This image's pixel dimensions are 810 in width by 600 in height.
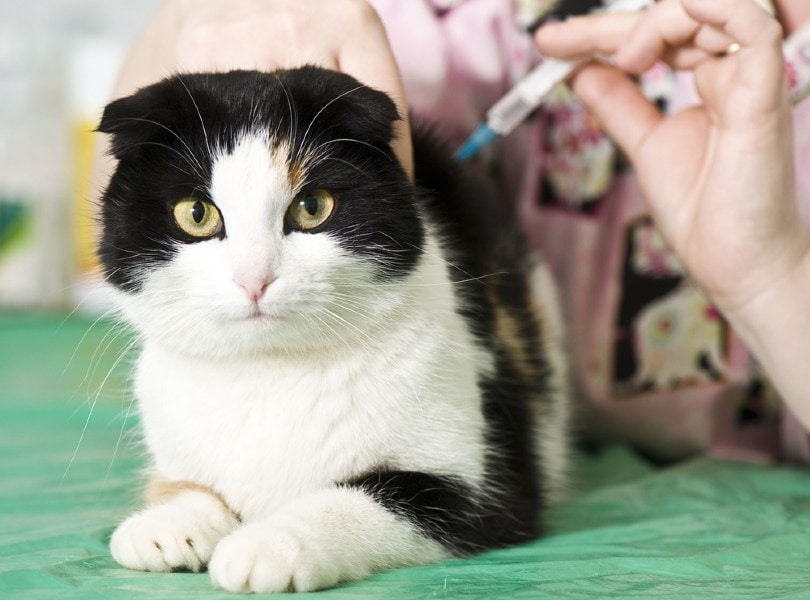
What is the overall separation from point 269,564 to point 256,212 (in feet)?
0.95

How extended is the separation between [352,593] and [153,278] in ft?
1.10

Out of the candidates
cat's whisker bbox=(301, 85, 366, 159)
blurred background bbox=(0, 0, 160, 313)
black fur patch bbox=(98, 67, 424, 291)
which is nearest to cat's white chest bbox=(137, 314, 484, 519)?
black fur patch bbox=(98, 67, 424, 291)

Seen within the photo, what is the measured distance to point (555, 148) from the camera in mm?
1602

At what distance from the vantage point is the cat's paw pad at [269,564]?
0.71 metres

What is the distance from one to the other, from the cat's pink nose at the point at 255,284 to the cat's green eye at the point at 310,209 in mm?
70

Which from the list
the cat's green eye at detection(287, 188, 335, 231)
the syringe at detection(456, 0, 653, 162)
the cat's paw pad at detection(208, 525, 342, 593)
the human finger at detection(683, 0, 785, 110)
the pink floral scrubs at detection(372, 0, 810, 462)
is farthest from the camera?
the pink floral scrubs at detection(372, 0, 810, 462)

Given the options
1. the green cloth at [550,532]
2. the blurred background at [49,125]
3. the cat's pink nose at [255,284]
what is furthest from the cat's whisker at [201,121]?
the blurred background at [49,125]

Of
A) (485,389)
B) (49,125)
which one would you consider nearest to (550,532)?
(485,389)

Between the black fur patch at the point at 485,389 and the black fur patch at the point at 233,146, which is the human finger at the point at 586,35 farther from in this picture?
the black fur patch at the point at 233,146

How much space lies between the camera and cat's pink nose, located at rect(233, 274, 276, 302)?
75cm

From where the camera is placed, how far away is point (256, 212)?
2.55 ft

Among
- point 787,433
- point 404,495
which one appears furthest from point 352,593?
point 787,433

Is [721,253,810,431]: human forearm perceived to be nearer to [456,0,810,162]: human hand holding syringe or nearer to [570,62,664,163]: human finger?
[570,62,664,163]: human finger

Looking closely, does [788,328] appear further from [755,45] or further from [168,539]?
[168,539]
